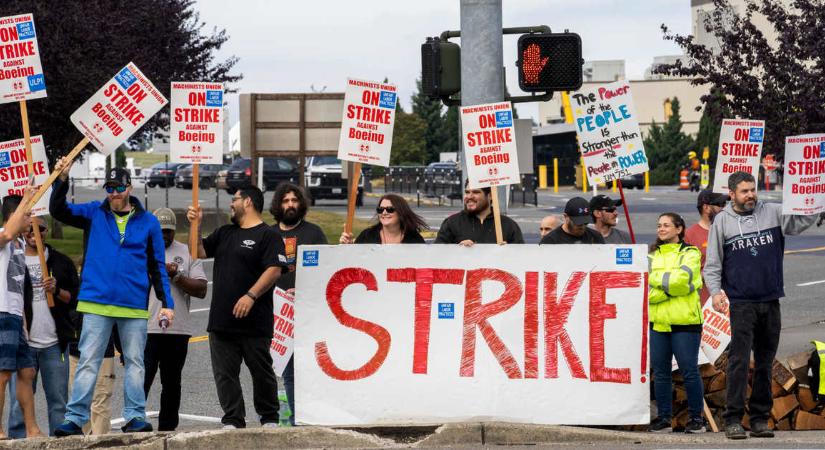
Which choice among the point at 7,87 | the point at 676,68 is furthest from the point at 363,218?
the point at 7,87

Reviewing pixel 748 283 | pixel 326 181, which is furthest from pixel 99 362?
pixel 326 181

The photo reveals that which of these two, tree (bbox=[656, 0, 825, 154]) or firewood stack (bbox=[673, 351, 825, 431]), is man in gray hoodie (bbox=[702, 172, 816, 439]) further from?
tree (bbox=[656, 0, 825, 154])

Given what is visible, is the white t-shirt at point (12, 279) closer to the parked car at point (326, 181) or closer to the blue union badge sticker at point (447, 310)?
the blue union badge sticker at point (447, 310)

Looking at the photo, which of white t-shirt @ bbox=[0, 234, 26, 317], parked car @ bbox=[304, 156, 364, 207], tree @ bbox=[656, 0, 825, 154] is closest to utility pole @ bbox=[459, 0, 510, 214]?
white t-shirt @ bbox=[0, 234, 26, 317]

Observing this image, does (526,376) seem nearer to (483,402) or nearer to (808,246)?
(483,402)

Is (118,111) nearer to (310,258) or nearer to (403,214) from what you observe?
(310,258)

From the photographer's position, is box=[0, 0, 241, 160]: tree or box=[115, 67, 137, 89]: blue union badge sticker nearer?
box=[115, 67, 137, 89]: blue union badge sticker

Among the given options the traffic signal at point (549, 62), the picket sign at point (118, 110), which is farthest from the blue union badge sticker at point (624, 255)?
the picket sign at point (118, 110)

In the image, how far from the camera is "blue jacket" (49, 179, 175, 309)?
9.30 metres

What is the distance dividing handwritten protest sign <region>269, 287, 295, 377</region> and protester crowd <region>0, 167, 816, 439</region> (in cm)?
7

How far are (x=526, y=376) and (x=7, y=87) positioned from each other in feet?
14.0

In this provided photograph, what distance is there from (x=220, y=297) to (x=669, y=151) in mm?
71176

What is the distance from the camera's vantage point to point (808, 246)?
1209 inches

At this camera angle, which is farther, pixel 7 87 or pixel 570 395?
pixel 7 87
